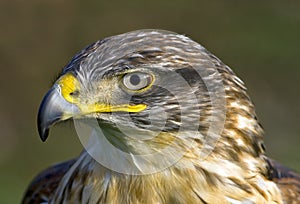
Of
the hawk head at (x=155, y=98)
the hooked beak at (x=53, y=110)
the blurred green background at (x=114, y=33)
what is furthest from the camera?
the blurred green background at (x=114, y=33)

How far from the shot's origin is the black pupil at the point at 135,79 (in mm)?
4211

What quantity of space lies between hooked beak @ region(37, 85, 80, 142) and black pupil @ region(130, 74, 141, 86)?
0.31 metres

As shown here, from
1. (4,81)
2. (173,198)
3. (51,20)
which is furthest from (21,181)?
(173,198)

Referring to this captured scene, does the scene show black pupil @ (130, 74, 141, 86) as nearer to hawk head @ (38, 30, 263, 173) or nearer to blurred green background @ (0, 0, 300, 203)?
hawk head @ (38, 30, 263, 173)

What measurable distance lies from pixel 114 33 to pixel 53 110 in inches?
415

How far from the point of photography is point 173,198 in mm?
4430

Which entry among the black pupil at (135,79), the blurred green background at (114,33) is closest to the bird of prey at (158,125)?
the black pupil at (135,79)

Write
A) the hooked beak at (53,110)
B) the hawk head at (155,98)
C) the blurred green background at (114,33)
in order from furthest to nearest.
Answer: the blurred green background at (114,33)
the hawk head at (155,98)
the hooked beak at (53,110)

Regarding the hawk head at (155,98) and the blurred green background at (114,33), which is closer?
the hawk head at (155,98)

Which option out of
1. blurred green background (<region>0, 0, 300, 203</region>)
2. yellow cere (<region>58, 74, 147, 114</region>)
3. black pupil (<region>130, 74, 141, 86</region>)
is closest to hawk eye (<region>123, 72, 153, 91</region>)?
black pupil (<region>130, 74, 141, 86</region>)

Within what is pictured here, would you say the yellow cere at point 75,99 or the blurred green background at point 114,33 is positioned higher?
the yellow cere at point 75,99

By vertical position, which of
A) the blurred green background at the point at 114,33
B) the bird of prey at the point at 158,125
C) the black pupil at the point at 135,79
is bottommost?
the blurred green background at the point at 114,33

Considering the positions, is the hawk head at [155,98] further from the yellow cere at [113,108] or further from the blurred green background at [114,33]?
the blurred green background at [114,33]

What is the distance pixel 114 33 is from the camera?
14.6 metres
